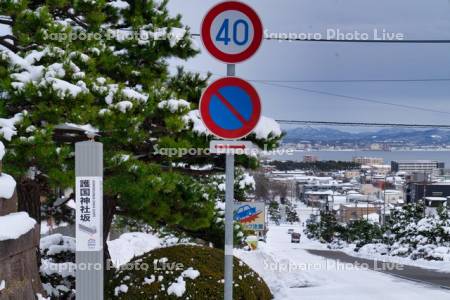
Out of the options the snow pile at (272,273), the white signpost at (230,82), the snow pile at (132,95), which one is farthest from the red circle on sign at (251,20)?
the snow pile at (272,273)

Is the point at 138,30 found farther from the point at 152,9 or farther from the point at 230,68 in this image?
the point at 230,68

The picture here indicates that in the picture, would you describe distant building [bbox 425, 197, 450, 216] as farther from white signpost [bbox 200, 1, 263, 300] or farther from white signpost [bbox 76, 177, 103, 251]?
white signpost [bbox 76, 177, 103, 251]

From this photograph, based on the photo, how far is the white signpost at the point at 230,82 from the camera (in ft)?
12.7

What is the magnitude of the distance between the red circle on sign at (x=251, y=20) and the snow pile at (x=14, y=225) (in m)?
2.24

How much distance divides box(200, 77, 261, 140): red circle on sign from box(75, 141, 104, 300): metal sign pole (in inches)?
34.3

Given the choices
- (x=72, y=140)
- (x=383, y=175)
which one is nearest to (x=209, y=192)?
(x=72, y=140)

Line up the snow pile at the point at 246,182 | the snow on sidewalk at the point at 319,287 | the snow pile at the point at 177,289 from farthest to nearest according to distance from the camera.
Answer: the snow pile at the point at 246,182
the snow on sidewalk at the point at 319,287
the snow pile at the point at 177,289

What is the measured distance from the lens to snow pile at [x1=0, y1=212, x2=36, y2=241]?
4.29 metres

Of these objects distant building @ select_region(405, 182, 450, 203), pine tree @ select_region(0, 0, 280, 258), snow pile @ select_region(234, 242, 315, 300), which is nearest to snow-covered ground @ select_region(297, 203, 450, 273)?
snow pile @ select_region(234, 242, 315, 300)

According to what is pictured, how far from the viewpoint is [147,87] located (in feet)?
24.9

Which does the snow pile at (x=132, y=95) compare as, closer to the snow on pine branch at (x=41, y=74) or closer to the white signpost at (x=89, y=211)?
the snow on pine branch at (x=41, y=74)

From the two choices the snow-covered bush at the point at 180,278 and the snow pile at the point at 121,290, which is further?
the snow pile at the point at 121,290

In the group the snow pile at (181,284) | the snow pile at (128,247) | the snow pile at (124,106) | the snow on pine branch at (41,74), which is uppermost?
the snow on pine branch at (41,74)

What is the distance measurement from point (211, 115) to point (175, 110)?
105 inches
